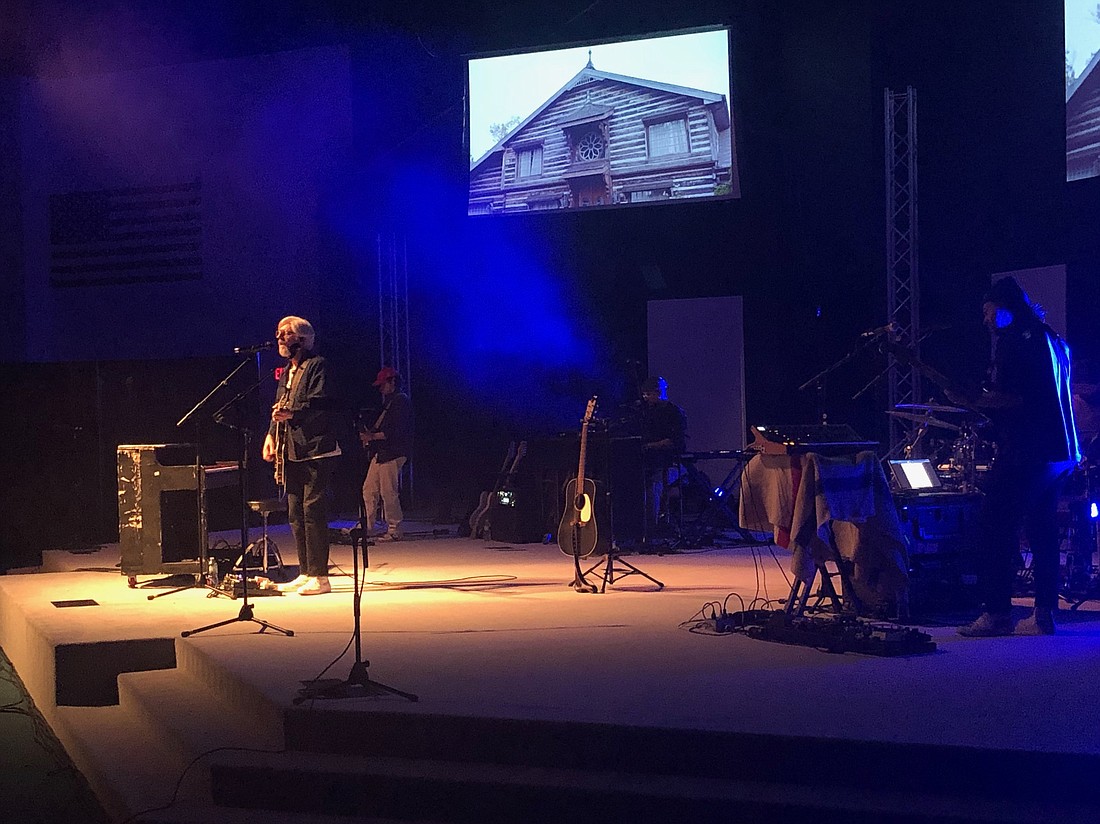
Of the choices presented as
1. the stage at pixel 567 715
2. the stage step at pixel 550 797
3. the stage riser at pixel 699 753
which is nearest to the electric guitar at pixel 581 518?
the stage at pixel 567 715

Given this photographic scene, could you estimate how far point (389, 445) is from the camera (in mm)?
10719

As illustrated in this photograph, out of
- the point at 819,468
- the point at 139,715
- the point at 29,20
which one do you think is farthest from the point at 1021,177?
the point at 29,20

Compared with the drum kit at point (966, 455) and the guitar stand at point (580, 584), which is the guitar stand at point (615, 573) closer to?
the guitar stand at point (580, 584)

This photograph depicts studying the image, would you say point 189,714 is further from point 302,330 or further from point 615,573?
point 615,573

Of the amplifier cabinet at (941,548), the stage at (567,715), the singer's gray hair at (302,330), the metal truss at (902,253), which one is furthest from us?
the metal truss at (902,253)

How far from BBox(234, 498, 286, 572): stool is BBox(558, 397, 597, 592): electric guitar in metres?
1.91

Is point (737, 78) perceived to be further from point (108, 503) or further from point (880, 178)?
point (108, 503)

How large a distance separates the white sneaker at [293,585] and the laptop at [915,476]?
12.2ft

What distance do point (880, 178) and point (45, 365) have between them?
8226mm

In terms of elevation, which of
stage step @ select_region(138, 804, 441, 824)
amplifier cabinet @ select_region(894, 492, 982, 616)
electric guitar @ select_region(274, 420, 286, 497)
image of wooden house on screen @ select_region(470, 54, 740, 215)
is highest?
image of wooden house on screen @ select_region(470, 54, 740, 215)

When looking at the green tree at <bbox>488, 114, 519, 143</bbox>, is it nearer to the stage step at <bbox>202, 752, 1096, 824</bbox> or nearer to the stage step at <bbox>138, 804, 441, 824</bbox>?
the stage step at <bbox>202, 752, 1096, 824</bbox>

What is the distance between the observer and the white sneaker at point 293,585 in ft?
25.5

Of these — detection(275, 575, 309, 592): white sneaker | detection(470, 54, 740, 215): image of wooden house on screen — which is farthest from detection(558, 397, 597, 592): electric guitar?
detection(470, 54, 740, 215): image of wooden house on screen

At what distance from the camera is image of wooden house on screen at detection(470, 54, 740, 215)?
456 inches
